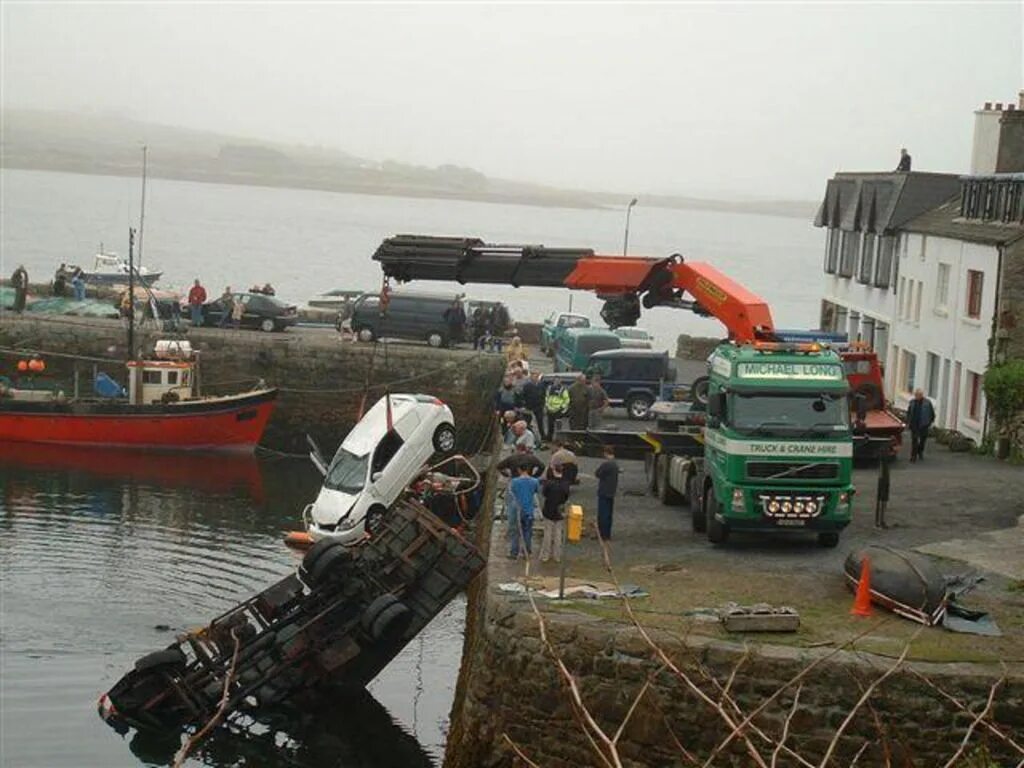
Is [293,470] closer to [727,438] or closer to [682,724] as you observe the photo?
[727,438]

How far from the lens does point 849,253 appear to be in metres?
49.1

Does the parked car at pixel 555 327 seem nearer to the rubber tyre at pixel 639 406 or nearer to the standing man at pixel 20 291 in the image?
the rubber tyre at pixel 639 406

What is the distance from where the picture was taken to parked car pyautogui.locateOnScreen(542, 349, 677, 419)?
4181 centimetres

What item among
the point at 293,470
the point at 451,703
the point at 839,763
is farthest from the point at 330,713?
the point at 293,470

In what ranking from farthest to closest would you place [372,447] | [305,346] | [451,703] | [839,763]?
[305,346]
[372,447]
[451,703]
[839,763]

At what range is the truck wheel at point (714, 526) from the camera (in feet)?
76.8

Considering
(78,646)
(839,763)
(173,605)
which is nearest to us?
(839,763)

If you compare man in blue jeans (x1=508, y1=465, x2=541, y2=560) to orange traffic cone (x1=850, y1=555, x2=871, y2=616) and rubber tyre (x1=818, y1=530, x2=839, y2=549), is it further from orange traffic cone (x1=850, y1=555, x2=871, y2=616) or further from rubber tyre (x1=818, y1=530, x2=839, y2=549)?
orange traffic cone (x1=850, y1=555, x2=871, y2=616)

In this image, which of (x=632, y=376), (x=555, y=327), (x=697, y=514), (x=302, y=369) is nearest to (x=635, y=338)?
(x=555, y=327)

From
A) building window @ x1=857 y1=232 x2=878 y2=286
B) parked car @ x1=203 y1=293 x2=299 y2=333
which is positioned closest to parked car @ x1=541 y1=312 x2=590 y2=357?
parked car @ x1=203 y1=293 x2=299 y2=333

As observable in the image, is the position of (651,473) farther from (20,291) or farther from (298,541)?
(20,291)

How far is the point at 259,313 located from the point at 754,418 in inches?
1310

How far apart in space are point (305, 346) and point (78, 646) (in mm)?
25083

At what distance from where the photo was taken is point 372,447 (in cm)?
3338
